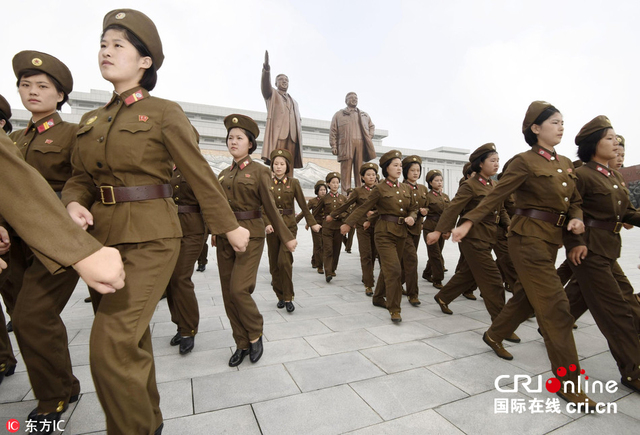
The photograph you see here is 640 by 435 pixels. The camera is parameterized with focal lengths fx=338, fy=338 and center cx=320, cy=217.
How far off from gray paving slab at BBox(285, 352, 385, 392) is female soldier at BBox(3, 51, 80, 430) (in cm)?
157

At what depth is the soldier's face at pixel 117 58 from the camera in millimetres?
1754

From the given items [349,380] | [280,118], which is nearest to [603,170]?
[349,380]

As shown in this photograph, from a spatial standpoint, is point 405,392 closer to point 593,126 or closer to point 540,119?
point 540,119

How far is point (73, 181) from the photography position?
1920mm

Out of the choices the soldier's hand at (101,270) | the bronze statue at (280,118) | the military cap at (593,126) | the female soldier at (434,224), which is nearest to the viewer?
the soldier's hand at (101,270)

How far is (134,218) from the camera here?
5.60 feet

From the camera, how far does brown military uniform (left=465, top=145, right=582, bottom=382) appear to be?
256cm

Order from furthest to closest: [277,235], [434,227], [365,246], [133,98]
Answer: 1. [434,227]
2. [365,246]
3. [277,235]
4. [133,98]

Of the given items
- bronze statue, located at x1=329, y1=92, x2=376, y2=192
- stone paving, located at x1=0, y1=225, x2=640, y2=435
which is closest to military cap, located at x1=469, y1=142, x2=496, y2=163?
stone paving, located at x1=0, y1=225, x2=640, y2=435

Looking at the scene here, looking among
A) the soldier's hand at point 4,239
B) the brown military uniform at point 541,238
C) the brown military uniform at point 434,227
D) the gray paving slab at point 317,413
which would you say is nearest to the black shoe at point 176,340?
the gray paving slab at point 317,413

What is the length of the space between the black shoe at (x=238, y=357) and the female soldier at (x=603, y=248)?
2949 mm

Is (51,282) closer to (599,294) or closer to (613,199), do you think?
(599,294)

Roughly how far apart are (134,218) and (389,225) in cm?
350

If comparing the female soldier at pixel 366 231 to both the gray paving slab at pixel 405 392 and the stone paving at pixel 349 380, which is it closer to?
the stone paving at pixel 349 380
